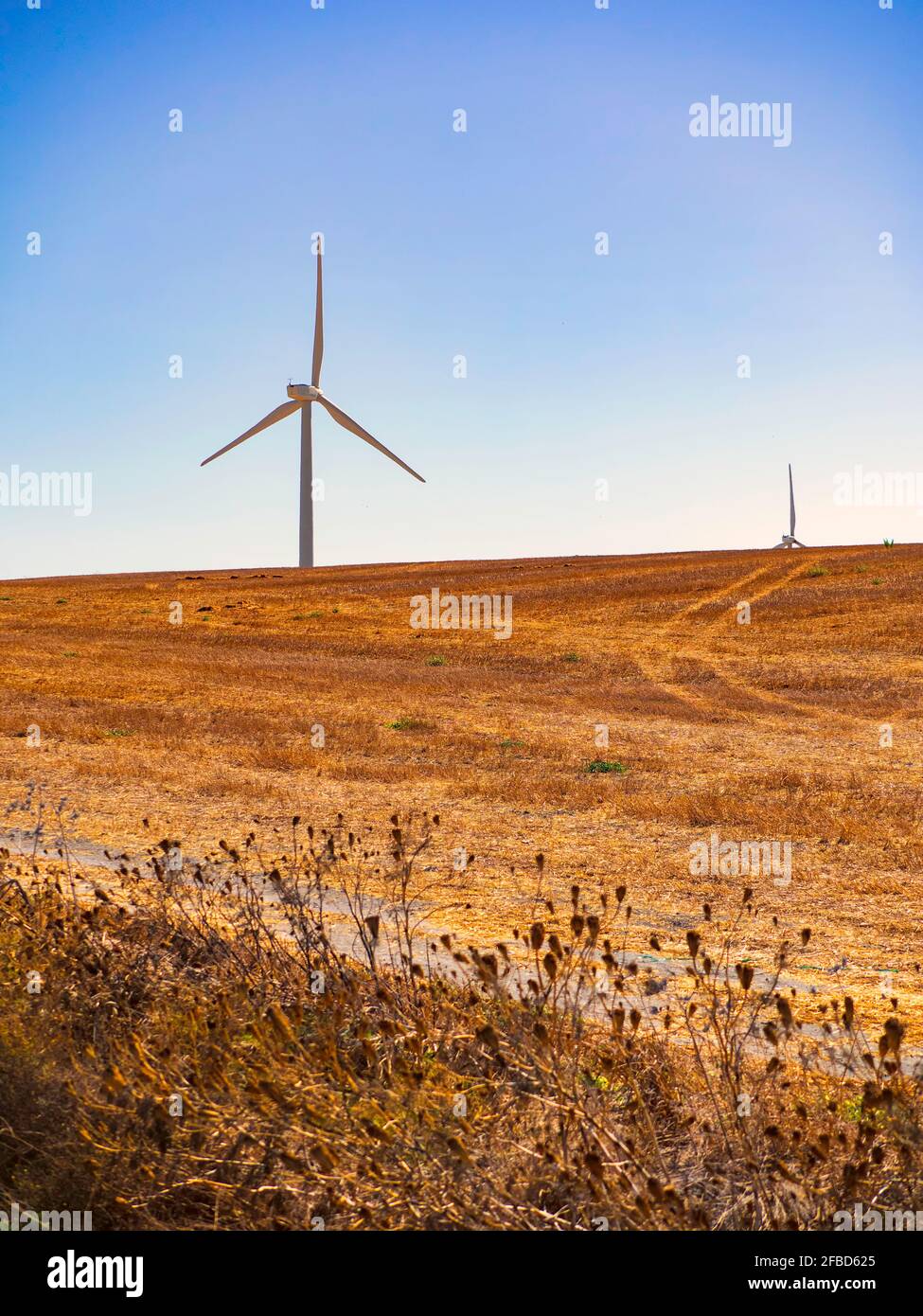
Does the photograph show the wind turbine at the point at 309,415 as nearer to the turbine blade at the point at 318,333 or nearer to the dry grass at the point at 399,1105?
the turbine blade at the point at 318,333

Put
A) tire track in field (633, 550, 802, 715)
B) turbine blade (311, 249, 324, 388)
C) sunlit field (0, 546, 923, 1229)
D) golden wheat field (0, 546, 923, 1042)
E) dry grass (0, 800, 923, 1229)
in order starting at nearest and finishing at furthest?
dry grass (0, 800, 923, 1229)
sunlit field (0, 546, 923, 1229)
golden wheat field (0, 546, 923, 1042)
tire track in field (633, 550, 802, 715)
turbine blade (311, 249, 324, 388)

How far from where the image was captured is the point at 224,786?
46.5 ft

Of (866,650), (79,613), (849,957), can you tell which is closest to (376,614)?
(79,613)

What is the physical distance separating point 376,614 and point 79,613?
15.6 m

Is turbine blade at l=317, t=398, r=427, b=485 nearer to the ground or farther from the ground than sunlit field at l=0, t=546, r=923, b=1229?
farther from the ground

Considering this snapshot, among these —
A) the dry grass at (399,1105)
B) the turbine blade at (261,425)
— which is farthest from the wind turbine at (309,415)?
the dry grass at (399,1105)

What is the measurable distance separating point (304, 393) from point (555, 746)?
47877 millimetres

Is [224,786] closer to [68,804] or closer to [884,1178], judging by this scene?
[68,804]

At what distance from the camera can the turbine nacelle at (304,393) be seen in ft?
198

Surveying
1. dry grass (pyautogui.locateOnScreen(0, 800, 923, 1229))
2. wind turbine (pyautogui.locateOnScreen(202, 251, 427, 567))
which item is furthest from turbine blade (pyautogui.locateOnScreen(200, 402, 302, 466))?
dry grass (pyautogui.locateOnScreen(0, 800, 923, 1229))

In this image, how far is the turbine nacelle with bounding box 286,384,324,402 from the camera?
198 ft

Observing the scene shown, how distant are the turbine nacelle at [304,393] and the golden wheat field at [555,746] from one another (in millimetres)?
20358

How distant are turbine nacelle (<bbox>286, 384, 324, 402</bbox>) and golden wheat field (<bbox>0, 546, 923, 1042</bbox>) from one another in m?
20.4

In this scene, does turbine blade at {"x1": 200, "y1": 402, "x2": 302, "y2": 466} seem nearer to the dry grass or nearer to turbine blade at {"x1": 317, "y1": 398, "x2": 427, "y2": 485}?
turbine blade at {"x1": 317, "y1": 398, "x2": 427, "y2": 485}
